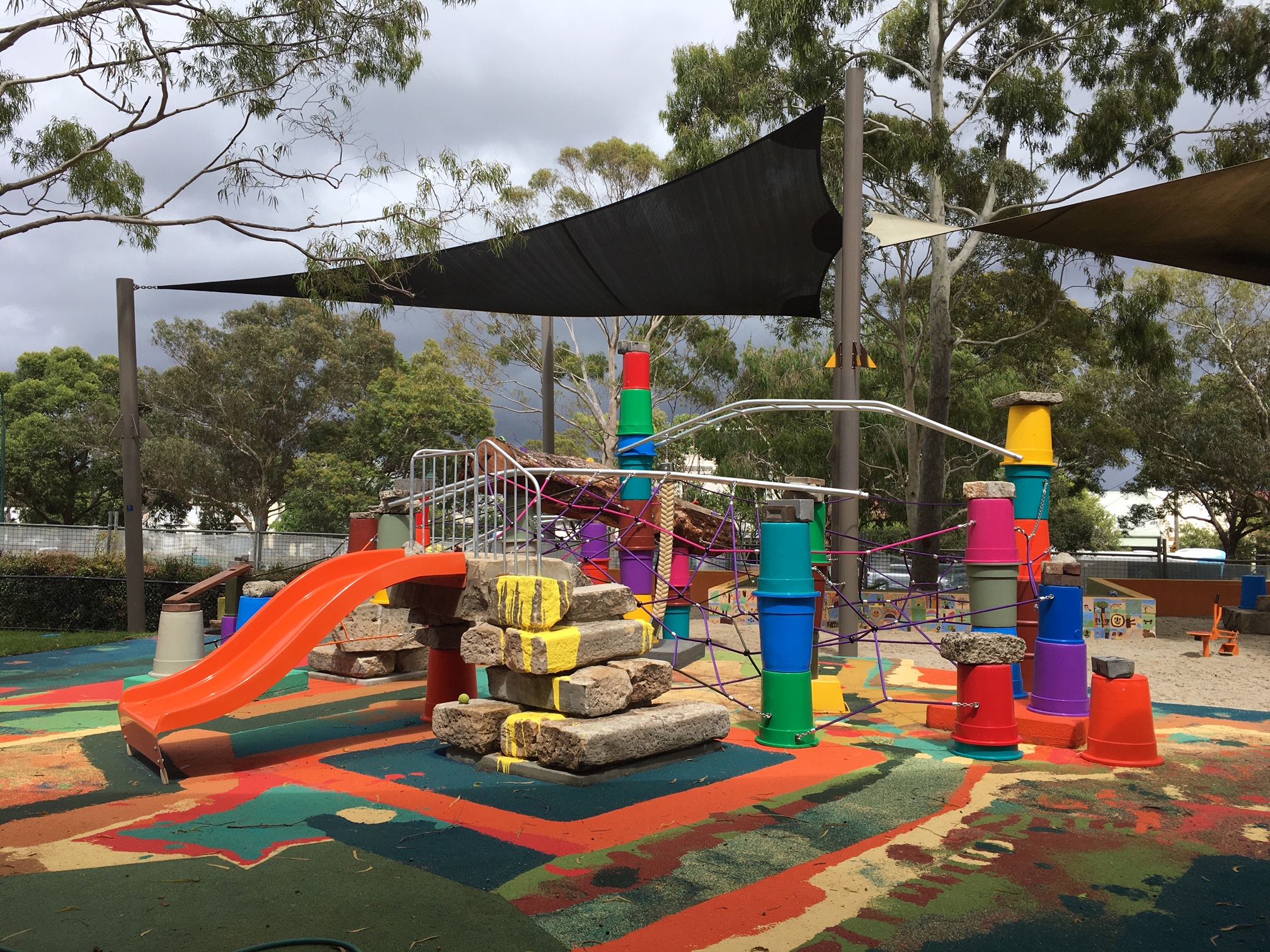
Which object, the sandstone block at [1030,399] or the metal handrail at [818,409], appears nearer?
the metal handrail at [818,409]

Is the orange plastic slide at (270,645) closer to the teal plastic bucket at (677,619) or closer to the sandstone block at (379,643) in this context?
the sandstone block at (379,643)

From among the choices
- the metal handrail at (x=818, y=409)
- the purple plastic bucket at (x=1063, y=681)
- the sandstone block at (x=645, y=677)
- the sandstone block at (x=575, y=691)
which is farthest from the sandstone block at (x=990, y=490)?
the sandstone block at (x=575, y=691)

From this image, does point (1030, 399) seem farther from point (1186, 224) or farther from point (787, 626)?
point (1186, 224)

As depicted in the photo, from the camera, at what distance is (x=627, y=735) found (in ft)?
18.2

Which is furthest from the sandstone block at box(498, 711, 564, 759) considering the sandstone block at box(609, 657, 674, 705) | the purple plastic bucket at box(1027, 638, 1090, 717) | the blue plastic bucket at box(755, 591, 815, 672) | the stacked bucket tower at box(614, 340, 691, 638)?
the purple plastic bucket at box(1027, 638, 1090, 717)

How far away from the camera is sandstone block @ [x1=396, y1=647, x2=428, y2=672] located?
9562mm

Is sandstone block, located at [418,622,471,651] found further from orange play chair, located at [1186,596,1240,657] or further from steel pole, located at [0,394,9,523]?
steel pole, located at [0,394,9,523]

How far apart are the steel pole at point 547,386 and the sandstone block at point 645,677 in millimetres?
10954

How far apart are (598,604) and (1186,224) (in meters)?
3.97

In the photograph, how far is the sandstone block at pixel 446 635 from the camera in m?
7.11

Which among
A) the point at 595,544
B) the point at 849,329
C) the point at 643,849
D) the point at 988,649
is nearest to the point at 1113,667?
the point at 988,649

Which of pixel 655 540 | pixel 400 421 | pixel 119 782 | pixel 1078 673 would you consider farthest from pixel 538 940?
pixel 400 421

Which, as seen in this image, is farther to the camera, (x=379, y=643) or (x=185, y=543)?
(x=185, y=543)

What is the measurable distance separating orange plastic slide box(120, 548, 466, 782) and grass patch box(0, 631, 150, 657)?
6.94 metres
